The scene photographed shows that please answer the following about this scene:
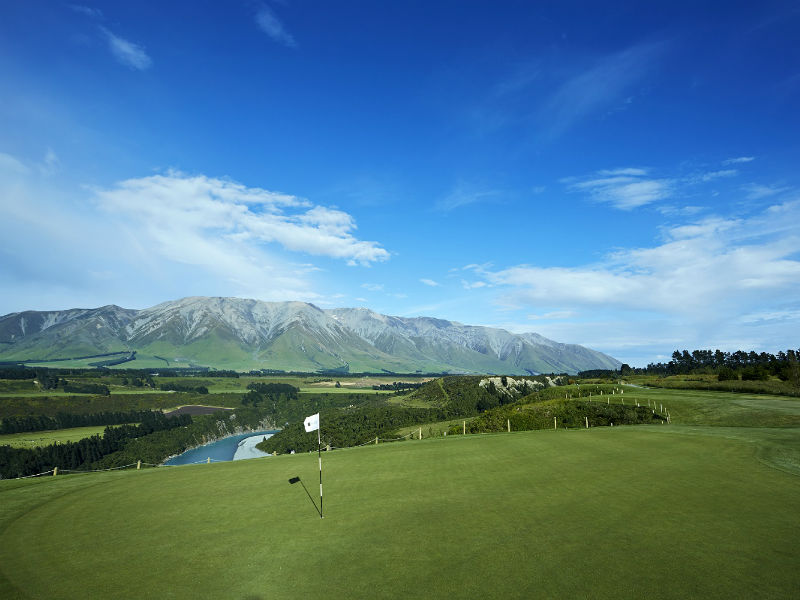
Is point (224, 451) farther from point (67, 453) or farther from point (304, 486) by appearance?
point (304, 486)

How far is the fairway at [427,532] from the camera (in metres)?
8.99

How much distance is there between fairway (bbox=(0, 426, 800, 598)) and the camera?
899 cm

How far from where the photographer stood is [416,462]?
895 inches

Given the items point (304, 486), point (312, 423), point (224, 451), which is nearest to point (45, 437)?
point (224, 451)

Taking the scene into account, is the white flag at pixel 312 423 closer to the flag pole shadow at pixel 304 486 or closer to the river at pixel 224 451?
the flag pole shadow at pixel 304 486

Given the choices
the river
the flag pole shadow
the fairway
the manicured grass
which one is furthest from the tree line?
the flag pole shadow

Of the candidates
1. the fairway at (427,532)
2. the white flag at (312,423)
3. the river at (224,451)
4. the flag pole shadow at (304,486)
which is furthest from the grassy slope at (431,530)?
the river at (224,451)

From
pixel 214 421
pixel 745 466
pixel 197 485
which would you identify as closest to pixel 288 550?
pixel 197 485

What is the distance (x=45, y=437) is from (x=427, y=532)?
553ft

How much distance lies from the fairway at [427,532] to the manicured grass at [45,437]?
136 metres

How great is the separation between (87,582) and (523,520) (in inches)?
427

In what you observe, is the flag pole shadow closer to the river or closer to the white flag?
the white flag

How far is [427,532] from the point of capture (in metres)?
11.9

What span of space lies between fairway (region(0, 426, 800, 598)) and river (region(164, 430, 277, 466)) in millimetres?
114785
